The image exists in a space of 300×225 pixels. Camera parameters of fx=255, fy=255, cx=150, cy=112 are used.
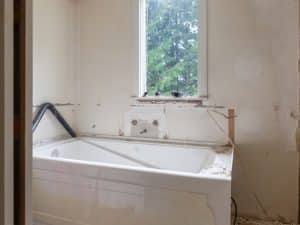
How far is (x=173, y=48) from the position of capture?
2.61 metres

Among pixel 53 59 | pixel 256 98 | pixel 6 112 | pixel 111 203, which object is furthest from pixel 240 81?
pixel 6 112

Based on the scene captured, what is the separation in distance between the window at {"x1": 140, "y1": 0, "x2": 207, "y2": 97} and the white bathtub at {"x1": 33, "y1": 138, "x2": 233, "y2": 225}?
2.41ft

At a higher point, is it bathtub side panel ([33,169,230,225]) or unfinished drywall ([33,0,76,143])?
unfinished drywall ([33,0,76,143])

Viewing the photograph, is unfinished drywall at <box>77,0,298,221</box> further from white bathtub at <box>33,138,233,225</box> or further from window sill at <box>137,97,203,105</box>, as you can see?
white bathtub at <box>33,138,233,225</box>

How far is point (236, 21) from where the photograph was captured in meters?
2.33

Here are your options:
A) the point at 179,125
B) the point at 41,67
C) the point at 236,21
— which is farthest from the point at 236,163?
the point at 41,67

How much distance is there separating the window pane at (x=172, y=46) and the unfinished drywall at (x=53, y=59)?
Result: 949 millimetres

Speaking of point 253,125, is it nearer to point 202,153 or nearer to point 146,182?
point 202,153

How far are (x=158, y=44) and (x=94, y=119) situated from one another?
1.11 meters

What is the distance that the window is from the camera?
244 centimetres

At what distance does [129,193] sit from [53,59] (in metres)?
1.82

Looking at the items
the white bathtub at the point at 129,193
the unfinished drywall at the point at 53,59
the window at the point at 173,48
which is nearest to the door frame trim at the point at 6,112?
the white bathtub at the point at 129,193

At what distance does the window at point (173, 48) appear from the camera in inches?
96.1

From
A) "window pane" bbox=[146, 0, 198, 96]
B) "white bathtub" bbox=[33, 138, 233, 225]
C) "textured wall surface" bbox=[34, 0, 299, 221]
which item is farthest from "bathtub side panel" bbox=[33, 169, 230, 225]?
"window pane" bbox=[146, 0, 198, 96]
